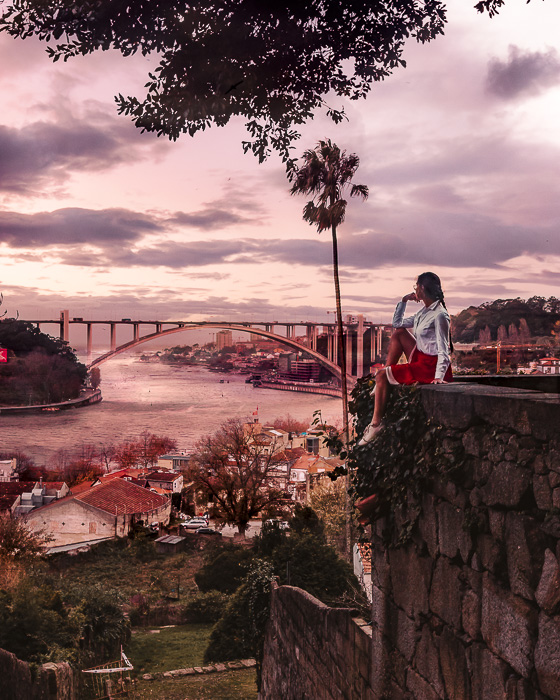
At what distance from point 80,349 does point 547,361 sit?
443 cm

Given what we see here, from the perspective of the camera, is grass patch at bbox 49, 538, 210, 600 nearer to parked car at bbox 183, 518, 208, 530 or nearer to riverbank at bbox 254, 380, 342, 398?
parked car at bbox 183, 518, 208, 530

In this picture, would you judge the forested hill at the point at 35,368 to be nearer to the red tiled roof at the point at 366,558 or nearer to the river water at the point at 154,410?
the river water at the point at 154,410

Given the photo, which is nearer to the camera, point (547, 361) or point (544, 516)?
point (544, 516)

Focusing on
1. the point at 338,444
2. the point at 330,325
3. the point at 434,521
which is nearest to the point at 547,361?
the point at 330,325

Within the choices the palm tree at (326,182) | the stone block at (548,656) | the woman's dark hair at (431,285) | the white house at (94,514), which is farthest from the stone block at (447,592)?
the white house at (94,514)

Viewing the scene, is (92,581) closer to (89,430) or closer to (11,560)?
(11,560)

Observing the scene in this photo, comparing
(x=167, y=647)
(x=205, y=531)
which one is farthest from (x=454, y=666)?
(x=205, y=531)

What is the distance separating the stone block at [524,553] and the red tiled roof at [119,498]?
262 inches

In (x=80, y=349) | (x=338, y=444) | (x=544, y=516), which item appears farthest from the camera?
(x=80, y=349)

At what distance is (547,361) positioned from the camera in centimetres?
518

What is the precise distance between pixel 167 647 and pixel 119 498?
1964 mm

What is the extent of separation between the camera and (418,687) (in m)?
2.27

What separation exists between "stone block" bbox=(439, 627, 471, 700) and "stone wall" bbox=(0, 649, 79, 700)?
430 centimetres

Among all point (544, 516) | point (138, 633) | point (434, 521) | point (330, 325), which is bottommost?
point (138, 633)
